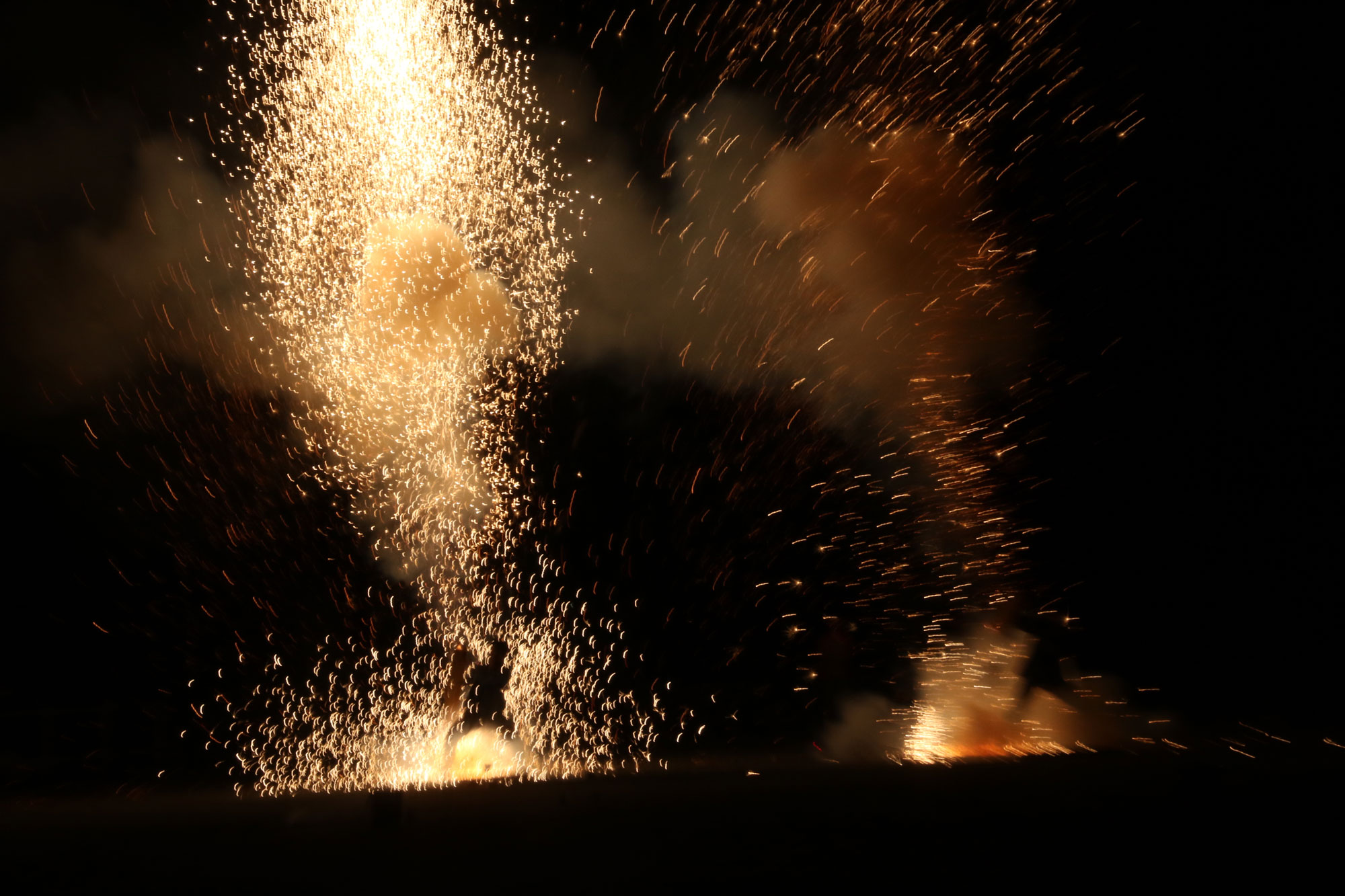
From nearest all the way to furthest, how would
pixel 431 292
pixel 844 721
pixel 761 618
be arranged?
pixel 844 721, pixel 431 292, pixel 761 618

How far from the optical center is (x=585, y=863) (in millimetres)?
2643

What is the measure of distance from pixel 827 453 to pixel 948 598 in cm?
181

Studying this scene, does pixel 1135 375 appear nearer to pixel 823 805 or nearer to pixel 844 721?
pixel 844 721

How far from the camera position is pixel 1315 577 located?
8.41 meters

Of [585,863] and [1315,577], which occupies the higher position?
[1315,577]

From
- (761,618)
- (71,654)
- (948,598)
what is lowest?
(71,654)

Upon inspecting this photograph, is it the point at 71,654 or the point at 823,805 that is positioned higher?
the point at 823,805

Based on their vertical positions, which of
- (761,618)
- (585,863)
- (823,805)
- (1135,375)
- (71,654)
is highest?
(1135,375)

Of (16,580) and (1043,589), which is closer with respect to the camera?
(1043,589)

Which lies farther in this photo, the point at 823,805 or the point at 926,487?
the point at 926,487

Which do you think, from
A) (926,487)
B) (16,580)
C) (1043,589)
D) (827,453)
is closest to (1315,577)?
(1043,589)

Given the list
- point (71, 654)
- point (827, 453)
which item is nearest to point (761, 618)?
point (827, 453)

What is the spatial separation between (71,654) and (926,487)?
8.55 metres

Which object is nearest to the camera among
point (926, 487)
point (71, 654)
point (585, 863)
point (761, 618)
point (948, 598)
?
point (585, 863)
